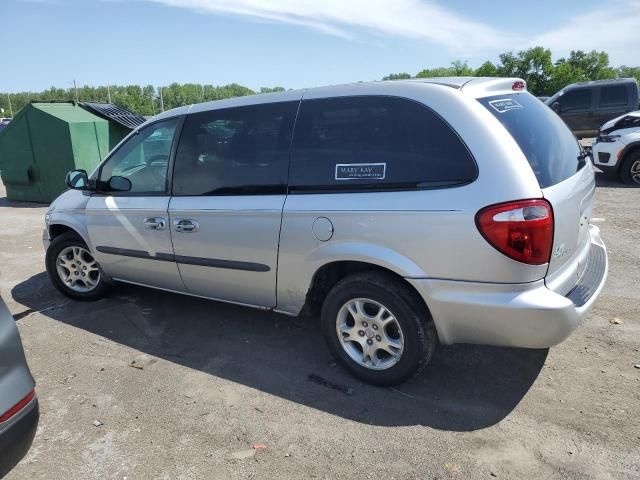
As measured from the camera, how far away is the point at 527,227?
2.55 metres

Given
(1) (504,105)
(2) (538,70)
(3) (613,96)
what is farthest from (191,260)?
(2) (538,70)

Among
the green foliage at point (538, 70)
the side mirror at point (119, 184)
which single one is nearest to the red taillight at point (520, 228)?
the side mirror at point (119, 184)

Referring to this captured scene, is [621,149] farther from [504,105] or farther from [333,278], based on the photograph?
[333,278]

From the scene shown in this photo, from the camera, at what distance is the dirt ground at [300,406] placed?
2564 mm

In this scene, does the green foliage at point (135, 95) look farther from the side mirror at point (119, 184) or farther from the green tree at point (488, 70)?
the side mirror at point (119, 184)

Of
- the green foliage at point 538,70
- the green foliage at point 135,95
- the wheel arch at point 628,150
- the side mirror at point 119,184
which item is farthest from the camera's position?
the green foliage at point 135,95

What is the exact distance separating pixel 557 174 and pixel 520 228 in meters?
0.54

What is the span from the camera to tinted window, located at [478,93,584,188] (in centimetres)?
276

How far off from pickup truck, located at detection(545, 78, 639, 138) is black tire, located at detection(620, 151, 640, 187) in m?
4.92

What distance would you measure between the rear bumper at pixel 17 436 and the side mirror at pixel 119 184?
223cm

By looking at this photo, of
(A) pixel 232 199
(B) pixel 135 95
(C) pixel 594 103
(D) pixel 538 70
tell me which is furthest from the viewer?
(B) pixel 135 95

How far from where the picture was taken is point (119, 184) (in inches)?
167

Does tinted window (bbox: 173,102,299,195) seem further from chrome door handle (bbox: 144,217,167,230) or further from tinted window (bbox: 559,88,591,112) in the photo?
tinted window (bbox: 559,88,591,112)

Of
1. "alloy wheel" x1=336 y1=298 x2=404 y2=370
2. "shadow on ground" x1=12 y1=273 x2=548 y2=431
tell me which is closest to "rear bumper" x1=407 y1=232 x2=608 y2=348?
"alloy wheel" x1=336 y1=298 x2=404 y2=370
